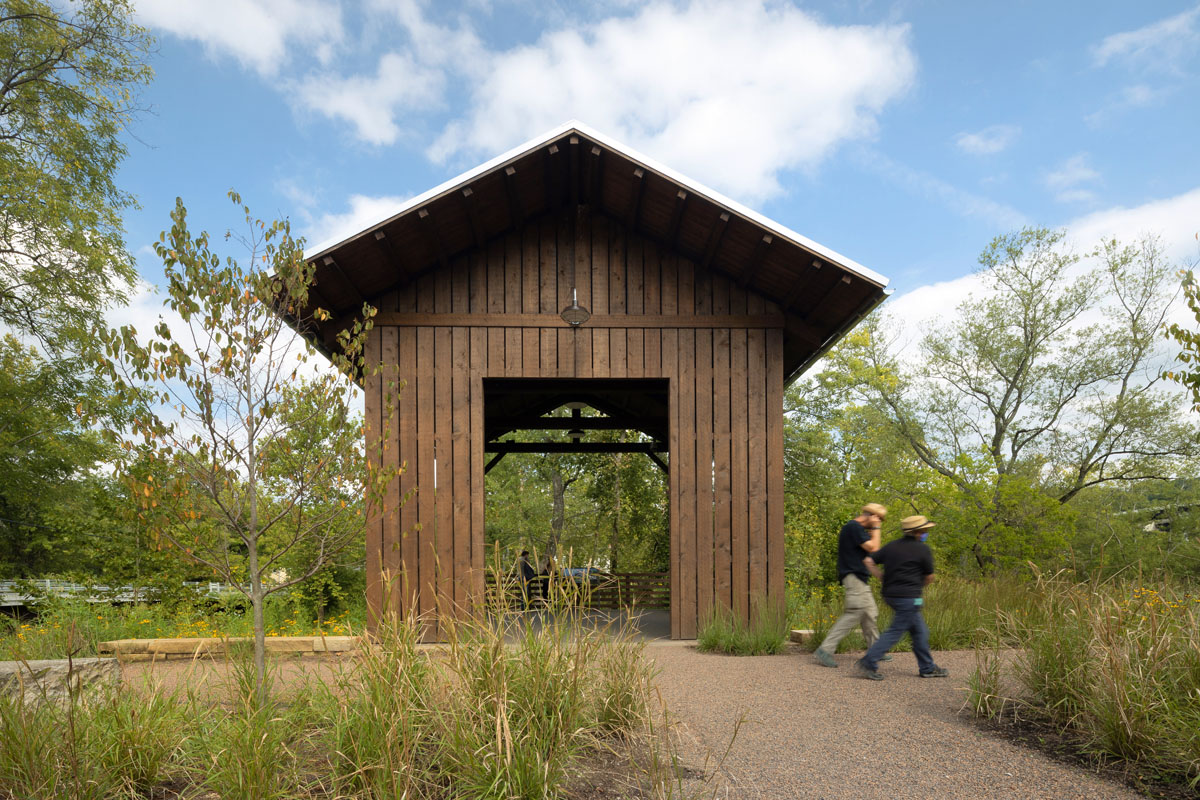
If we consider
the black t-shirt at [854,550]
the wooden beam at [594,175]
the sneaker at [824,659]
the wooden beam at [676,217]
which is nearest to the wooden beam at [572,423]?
the wooden beam at [676,217]

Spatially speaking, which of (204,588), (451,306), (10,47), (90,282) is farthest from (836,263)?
(10,47)

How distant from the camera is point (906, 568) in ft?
20.9

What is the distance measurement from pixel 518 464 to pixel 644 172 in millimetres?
21308

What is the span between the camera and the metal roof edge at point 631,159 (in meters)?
7.80

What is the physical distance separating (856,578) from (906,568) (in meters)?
0.62

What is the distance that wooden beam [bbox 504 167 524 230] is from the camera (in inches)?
315

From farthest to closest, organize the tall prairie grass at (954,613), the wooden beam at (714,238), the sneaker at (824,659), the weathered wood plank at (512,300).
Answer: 1. the weathered wood plank at (512,300)
2. the wooden beam at (714,238)
3. the tall prairie grass at (954,613)
4. the sneaker at (824,659)

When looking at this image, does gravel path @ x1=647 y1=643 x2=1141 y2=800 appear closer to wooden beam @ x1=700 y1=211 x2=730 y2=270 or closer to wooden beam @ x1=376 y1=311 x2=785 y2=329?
wooden beam @ x1=376 y1=311 x2=785 y2=329

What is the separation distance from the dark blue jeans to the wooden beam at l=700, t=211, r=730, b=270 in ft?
13.6

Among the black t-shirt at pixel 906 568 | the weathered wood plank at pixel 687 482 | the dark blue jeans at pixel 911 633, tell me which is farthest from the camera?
the weathered wood plank at pixel 687 482

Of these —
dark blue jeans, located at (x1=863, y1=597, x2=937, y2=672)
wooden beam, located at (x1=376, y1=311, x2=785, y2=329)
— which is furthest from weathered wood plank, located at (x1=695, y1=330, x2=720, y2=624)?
dark blue jeans, located at (x1=863, y1=597, x2=937, y2=672)

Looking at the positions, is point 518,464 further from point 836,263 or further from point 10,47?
point 836,263

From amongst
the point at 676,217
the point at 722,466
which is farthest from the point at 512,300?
the point at 722,466

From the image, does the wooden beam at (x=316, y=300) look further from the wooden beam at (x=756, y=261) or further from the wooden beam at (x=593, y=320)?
the wooden beam at (x=756, y=261)
